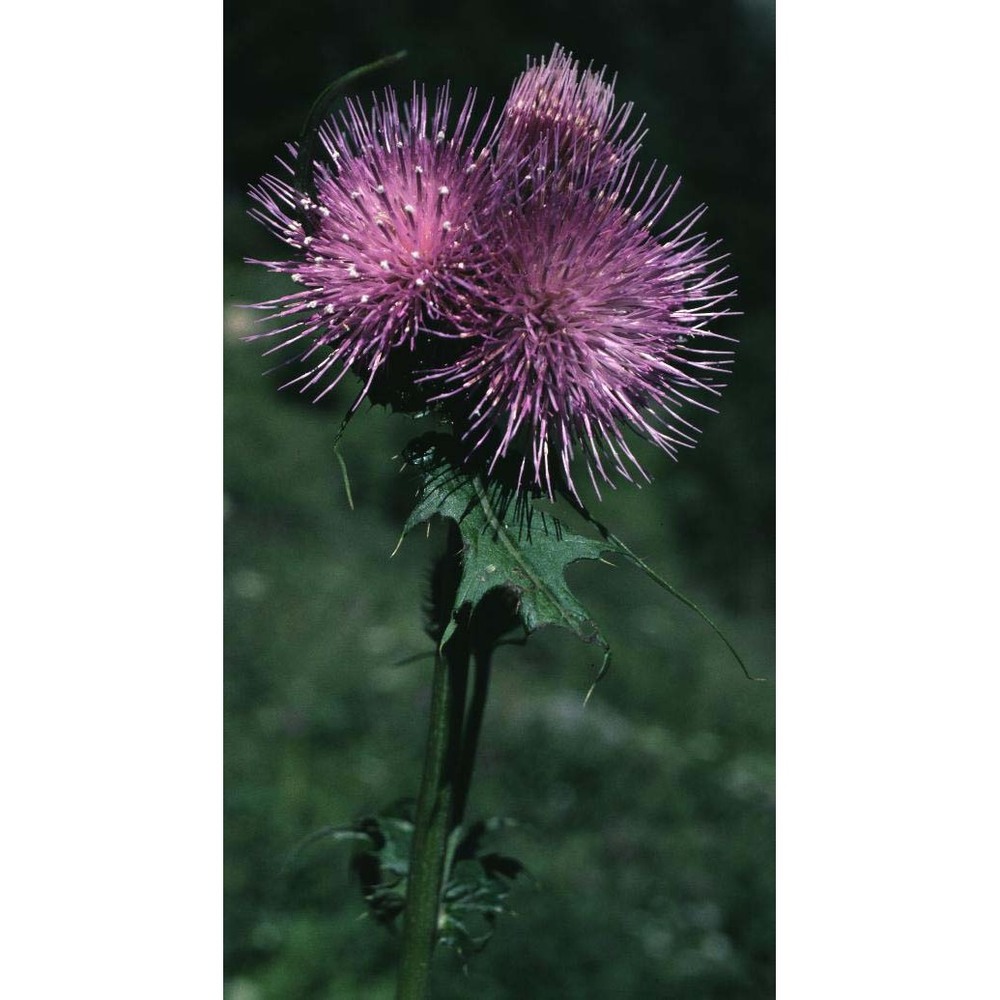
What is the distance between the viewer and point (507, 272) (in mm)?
1596

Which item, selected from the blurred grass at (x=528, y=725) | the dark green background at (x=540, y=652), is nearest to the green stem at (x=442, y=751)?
the dark green background at (x=540, y=652)

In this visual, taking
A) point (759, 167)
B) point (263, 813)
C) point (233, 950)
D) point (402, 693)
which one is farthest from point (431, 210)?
point (402, 693)

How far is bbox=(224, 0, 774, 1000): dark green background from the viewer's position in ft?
12.5

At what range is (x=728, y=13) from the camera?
166 inches

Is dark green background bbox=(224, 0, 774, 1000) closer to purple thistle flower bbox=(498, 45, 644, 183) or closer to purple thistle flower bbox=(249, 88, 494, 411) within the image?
purple thistle flower bbox=(249, 88, 494, 411)

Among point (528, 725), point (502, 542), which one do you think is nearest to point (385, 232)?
point (502, 542)

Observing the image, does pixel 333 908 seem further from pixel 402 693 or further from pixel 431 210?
pixel 431 210

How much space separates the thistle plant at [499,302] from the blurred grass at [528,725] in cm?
161

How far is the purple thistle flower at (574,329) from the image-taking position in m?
1.60

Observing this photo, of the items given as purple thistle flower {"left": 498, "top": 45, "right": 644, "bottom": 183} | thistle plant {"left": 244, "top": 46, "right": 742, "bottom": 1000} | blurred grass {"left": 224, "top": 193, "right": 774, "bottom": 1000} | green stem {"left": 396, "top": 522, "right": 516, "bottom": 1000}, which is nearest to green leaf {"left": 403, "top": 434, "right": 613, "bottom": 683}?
thistle plant {"left": 244, "top": 46, "right": 742, "bottom": 1000}

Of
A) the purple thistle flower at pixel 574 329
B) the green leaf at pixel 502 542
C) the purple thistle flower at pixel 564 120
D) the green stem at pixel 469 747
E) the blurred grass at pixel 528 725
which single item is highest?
the purple thistle flower at pixel 564 120

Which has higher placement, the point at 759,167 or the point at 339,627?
the point at 759,167

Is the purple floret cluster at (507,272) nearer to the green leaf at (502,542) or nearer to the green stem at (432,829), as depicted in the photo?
the green leaf at (502,542)

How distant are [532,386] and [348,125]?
0.53 m
